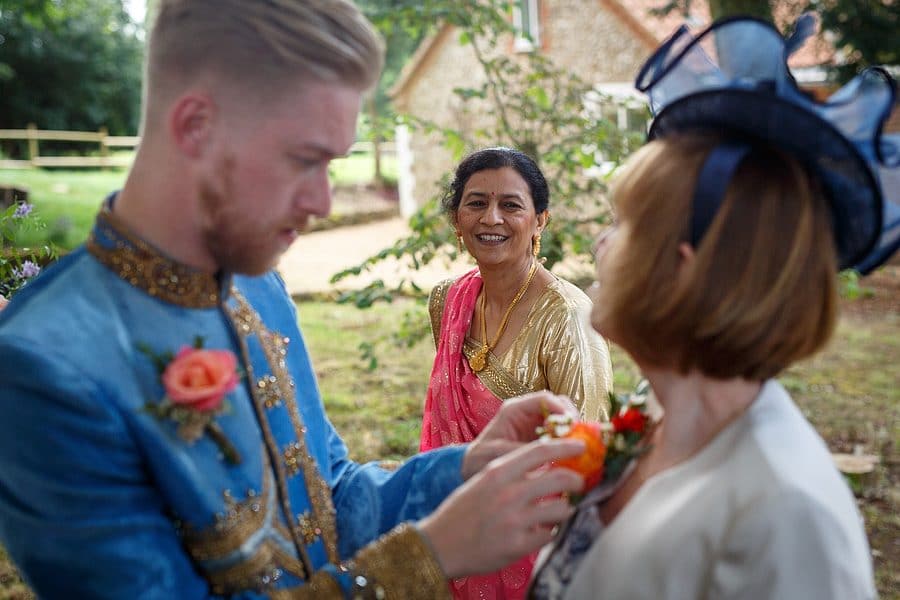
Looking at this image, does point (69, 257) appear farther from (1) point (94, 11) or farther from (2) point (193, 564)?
(1) point (94, 11)

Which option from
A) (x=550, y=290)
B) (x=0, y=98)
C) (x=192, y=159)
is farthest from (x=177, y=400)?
(x=0, y=98)

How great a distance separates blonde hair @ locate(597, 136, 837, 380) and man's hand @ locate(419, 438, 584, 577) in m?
0.34

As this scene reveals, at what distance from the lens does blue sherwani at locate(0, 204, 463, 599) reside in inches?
55.9

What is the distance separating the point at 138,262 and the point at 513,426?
887 mm

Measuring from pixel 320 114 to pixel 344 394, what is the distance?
23.6 ft

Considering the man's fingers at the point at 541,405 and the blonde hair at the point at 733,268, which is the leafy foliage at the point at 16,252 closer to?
the man's fingers at the point at 541,405

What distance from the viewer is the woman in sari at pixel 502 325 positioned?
133 inches

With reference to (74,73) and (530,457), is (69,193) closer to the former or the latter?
(74,73)

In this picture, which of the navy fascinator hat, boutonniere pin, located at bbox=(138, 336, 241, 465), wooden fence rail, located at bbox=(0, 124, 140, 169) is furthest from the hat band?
wooden fence rail, located at bbox=(0, 124, 140, 169)

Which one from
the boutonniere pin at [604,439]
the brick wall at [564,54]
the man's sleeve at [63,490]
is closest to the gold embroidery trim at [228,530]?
the man's sleeve at [63,490]

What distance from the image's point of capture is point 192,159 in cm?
158

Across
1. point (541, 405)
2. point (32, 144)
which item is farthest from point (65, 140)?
point (541, 405)

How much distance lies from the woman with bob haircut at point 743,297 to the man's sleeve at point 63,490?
840 mm

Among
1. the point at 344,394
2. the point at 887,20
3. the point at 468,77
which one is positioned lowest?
the point at 344,394
